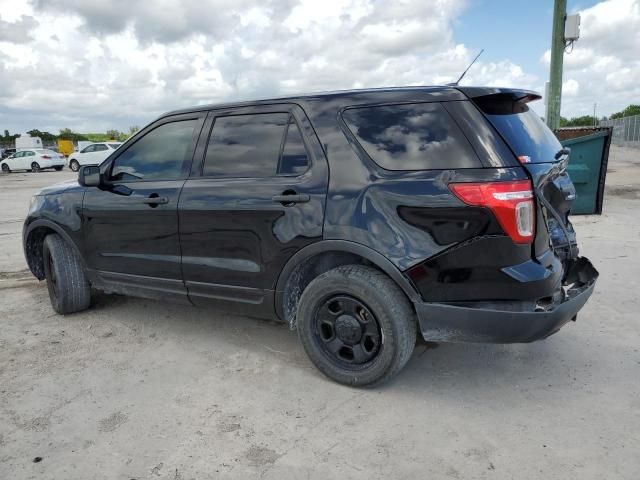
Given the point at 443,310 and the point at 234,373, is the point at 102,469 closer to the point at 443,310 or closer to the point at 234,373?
the point at 234,373

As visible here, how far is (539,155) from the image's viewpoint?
2.95 metres

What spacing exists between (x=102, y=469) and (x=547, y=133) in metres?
3.21

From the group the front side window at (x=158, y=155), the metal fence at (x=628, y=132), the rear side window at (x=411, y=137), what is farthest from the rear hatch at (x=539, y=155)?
the metal fence at (x=628, y=132)

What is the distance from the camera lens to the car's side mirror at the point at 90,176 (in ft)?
13.1

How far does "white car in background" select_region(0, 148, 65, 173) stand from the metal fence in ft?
106

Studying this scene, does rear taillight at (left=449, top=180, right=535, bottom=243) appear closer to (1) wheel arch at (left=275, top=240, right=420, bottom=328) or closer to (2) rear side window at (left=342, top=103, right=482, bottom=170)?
(2) rear side window at (left=342, top=103, right=482, bottom=170)

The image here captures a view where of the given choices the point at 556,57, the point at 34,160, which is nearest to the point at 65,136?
the point at 34,160

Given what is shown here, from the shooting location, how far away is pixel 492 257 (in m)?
2.65

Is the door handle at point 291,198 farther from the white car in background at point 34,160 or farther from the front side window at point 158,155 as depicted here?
the white car in background at point 34,160

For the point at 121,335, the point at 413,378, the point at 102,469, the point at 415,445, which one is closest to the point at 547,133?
the point at 413,378

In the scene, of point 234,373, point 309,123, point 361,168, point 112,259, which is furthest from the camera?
point 112,259

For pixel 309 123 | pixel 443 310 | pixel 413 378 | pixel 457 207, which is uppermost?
pixel 309 123

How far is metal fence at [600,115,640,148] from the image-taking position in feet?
105

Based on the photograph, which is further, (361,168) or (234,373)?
(234,373)
